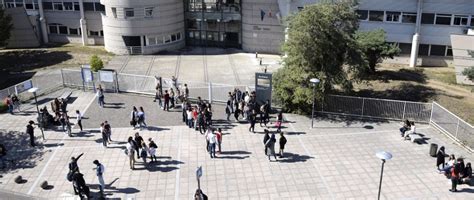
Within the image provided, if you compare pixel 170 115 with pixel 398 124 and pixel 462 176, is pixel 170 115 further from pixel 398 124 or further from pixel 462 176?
pixel 462 176

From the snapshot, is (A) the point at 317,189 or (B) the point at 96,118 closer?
(A) the point at 317,189

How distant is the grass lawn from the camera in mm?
29484

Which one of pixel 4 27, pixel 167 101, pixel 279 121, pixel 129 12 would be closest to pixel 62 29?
pixel 4 27

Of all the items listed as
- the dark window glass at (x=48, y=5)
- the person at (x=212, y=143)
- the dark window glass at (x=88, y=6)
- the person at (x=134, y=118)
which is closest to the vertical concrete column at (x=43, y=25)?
the dark window glass at (x=48, y=5)

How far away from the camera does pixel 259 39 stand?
1746 inches

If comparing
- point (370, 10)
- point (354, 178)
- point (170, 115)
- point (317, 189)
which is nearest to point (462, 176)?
point (354, 178)

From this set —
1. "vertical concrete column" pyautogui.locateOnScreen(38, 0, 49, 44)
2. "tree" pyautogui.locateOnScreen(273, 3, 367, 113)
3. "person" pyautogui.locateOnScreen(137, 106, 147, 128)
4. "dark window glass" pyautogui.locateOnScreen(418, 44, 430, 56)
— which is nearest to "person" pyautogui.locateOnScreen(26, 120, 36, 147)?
"person" pyautogui.locateOnScreen(137, 106, 147, 128)

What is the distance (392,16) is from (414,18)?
71.6 inches

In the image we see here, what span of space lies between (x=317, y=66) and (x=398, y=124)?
232 inches

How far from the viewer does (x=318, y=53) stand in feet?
87.1

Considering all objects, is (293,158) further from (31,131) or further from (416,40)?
(416,40)

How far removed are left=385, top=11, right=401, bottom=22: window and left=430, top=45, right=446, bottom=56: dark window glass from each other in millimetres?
4012

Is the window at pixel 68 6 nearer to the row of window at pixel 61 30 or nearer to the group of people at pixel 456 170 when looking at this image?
the row of window at pixel 61 30

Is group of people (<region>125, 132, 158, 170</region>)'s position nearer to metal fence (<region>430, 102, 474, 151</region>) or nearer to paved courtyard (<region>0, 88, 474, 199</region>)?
paved courtyard (<region>0, 88, 474, 199</region>)
